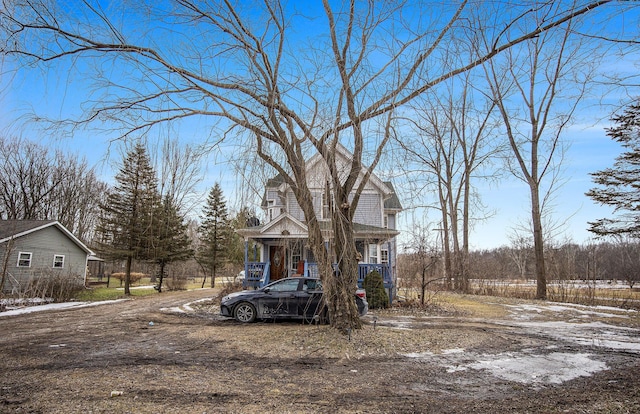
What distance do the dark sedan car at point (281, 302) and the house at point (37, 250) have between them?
45.7 feet

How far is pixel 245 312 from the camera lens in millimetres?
10172

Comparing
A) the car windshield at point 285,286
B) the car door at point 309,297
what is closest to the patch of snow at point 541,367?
the car door at point 309,297

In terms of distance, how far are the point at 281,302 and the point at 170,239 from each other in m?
19.1

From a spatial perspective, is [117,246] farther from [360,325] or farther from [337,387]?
[337,387]

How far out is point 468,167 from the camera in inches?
988

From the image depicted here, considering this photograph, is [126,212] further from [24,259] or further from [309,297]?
[309,297]

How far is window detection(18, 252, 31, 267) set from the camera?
2236 centimetres

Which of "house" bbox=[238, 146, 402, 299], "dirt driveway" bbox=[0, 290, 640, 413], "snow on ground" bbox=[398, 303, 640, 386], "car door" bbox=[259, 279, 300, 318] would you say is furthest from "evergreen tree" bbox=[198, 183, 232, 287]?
"snow on ground" bbox=[398, 303, 640, 386]

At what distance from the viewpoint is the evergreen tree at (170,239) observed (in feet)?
79.5

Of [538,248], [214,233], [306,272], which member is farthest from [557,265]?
[214,233]

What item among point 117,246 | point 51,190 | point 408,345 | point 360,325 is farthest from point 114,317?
point 51,190

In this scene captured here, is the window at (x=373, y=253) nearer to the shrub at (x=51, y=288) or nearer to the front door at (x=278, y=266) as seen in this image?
the front door at (x=278, y=266)

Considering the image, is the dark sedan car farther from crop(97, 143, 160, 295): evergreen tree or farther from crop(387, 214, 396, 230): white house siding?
crop(97, 143, 160, 295): evergreen tree

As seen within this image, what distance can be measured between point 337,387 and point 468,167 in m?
23.4
